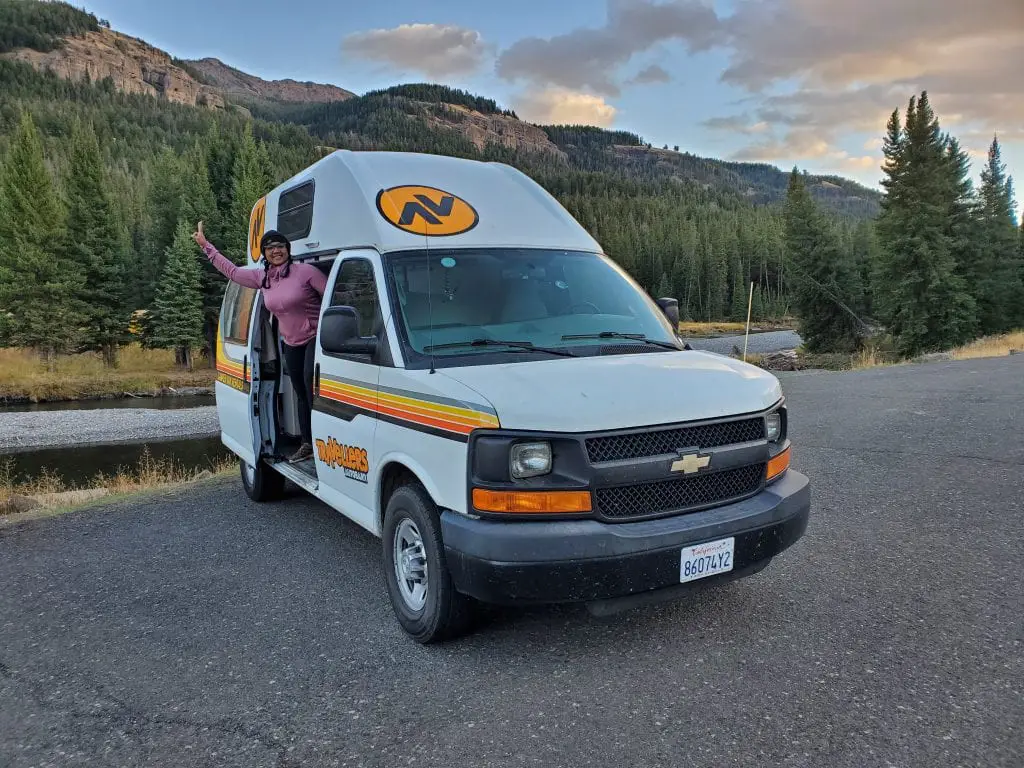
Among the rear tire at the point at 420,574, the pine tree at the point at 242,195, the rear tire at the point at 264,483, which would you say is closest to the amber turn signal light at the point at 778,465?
the rear tire at the point at 420,574

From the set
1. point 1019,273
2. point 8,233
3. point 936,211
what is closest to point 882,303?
point 936,211

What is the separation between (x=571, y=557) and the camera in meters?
3.27

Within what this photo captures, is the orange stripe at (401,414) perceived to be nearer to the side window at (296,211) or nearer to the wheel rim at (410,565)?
the wheel rim at (410,565)

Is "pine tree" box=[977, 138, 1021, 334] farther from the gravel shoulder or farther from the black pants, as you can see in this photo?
the black pants

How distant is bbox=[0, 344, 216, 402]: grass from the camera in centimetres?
3572

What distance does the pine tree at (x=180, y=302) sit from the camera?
43.1 m

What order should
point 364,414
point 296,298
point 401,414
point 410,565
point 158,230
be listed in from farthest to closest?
point 158,230 → point 296,298 → point 364,414 → point 410,565 → point 401,414

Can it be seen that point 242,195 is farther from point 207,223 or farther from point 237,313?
point 237,313

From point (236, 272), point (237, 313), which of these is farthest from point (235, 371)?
point (236, 272)

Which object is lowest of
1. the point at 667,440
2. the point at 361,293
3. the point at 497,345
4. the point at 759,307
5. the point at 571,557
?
the point at 759,307

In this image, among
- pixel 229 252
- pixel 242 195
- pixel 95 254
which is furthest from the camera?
pixel 242 195

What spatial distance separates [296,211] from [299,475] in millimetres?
2361

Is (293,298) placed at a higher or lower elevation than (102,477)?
higher

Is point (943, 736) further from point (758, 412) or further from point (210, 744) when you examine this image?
point (210, 744)
